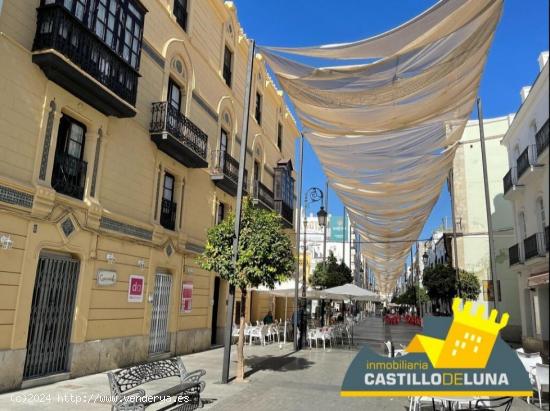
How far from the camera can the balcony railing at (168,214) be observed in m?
13.6

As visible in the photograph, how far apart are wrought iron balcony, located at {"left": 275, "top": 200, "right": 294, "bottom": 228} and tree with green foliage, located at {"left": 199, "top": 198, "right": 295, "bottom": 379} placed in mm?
12520

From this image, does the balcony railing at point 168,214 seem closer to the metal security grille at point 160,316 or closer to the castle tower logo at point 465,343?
the metal security grille at point 160,316

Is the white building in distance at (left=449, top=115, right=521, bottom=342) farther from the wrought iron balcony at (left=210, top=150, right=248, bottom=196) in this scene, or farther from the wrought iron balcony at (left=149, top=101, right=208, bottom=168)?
the wrought iron balcony at (left=149, top=101, right=208, bottom=168)

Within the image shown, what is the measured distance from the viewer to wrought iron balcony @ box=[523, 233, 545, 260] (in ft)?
58.1

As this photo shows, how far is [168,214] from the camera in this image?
1390 centimetres

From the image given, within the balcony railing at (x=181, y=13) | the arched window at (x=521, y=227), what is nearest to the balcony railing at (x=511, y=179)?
the arched window at (x=521, y=227)

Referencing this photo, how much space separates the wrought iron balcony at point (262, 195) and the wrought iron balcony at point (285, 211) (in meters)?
1.00

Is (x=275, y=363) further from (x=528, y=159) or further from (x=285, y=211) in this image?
(x=528, y=159)

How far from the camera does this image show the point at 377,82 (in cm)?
866

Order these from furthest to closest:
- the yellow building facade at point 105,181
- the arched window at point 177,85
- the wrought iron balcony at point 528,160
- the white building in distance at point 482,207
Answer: the white building in distance at point 482,207 < the wrought iron balcony at point 528,160 < the arched window at point 177,85 < the yellow building facade at point 105,181

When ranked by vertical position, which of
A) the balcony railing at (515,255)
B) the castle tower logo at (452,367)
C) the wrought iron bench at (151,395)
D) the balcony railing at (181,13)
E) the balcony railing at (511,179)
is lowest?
the wrought iron bench at (151,395)

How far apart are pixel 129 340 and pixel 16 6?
802 cm

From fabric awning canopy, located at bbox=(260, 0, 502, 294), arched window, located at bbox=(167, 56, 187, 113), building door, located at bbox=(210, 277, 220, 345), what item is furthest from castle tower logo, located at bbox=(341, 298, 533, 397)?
building door, located at bbox=(210, 277, 220, 345)

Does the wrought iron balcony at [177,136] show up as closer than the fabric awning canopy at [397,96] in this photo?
No
